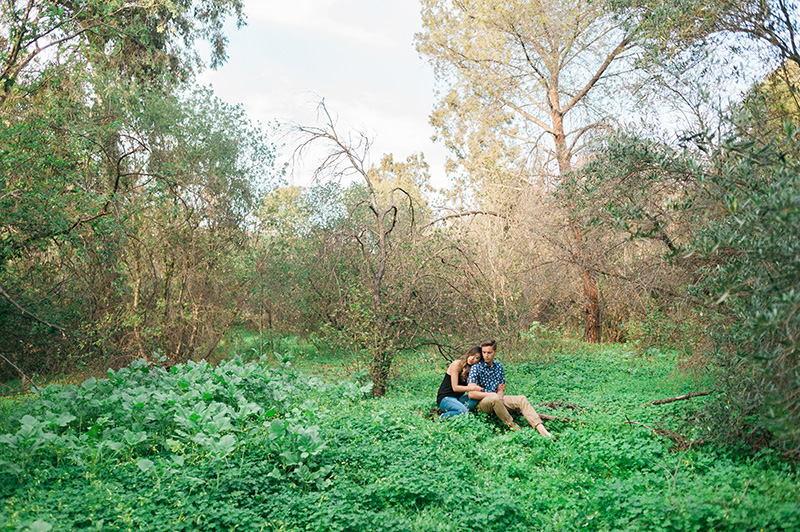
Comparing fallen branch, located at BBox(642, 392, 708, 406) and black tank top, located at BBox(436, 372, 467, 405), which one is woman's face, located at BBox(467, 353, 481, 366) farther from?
fallen branch, located at BBox(642, 392, 708, 406)

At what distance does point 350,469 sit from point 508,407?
104 inches

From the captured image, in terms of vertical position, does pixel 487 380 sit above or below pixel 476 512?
above

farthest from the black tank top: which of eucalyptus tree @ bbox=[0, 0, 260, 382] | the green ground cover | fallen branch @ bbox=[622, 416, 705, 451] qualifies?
eucalyptus tree @ bbox=[0, 0, 260, 382]

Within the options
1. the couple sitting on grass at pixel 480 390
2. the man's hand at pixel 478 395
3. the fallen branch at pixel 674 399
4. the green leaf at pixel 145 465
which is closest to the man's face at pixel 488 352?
the couple sitting on grass at pixel 480 390

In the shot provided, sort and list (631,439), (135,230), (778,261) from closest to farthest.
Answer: (778,261), (631,439), (135,230)

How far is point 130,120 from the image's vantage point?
11.0 m

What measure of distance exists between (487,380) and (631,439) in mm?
1975

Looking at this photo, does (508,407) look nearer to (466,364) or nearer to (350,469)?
(466,364)

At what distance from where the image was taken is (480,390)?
22.1 ft

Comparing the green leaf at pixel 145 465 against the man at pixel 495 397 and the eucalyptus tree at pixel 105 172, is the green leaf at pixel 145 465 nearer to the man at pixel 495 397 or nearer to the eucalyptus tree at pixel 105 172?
the eucalyptus tree at pixel 105 172

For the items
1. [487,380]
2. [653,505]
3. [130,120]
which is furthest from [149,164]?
[653,505]

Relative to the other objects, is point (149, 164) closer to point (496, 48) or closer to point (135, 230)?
point (135, 230)

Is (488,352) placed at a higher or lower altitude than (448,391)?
higher

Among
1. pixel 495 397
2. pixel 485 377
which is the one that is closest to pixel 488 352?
pixel 485 377
